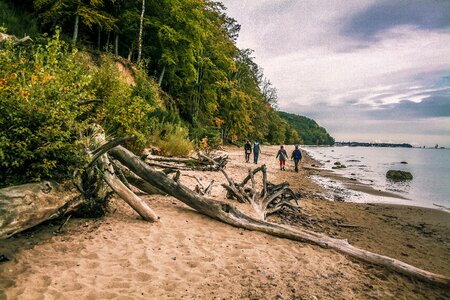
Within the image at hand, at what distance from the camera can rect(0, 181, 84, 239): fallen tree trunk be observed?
138 inches

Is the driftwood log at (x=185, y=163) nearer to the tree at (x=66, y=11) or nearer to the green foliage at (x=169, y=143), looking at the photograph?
the green foliage at (x=169, y=143)

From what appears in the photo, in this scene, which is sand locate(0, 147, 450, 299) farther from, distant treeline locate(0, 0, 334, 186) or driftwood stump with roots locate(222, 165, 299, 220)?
driftwood stump with roots locate(222, 165, 299, 220)

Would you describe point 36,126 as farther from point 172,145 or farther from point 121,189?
point 172,145

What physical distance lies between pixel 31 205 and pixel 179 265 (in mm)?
2274

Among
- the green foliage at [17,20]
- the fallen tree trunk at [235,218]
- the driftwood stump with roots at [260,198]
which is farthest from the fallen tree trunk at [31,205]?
the green foliage at [17,20]

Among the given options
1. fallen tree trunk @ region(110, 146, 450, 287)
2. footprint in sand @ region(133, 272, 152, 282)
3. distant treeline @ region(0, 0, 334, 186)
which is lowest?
footprint in sand @ region(133, 272, 152, 282)

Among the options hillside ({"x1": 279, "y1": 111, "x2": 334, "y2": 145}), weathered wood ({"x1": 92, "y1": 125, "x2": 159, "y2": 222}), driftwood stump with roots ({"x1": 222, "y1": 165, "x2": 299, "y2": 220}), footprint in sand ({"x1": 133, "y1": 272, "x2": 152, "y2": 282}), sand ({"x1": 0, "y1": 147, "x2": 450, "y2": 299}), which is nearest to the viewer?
sand ({"x1": 0, "y1": 147, "x2": 450, "y2": 299})

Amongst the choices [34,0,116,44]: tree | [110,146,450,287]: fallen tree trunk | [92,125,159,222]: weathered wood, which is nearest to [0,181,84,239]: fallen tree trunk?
[92,125,159,222]: weathered wood

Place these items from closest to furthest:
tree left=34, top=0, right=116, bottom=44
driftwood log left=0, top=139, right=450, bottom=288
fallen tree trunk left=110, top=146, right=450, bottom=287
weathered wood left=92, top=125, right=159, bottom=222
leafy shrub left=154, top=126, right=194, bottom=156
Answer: driftwood log left=0, top=139, right=450, bottom=288 → fallen tree trunk left=110, top=146, right=450, bottom=287 → weathered wood left=92, top=125, right=159, bottom=222 → leafy shrub left=154, top=126, right=194, bottom=156 → tree left=34, top=0, right=116, bottom=44

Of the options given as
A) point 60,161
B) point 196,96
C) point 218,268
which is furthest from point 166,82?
point 218,268

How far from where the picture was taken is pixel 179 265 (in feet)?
12.4

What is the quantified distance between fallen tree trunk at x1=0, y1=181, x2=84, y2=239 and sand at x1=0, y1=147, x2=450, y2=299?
283 millimetres

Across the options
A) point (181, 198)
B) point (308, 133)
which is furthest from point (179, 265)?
point (308, 133)

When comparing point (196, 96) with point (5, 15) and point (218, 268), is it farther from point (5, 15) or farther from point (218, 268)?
point (218, 268)
